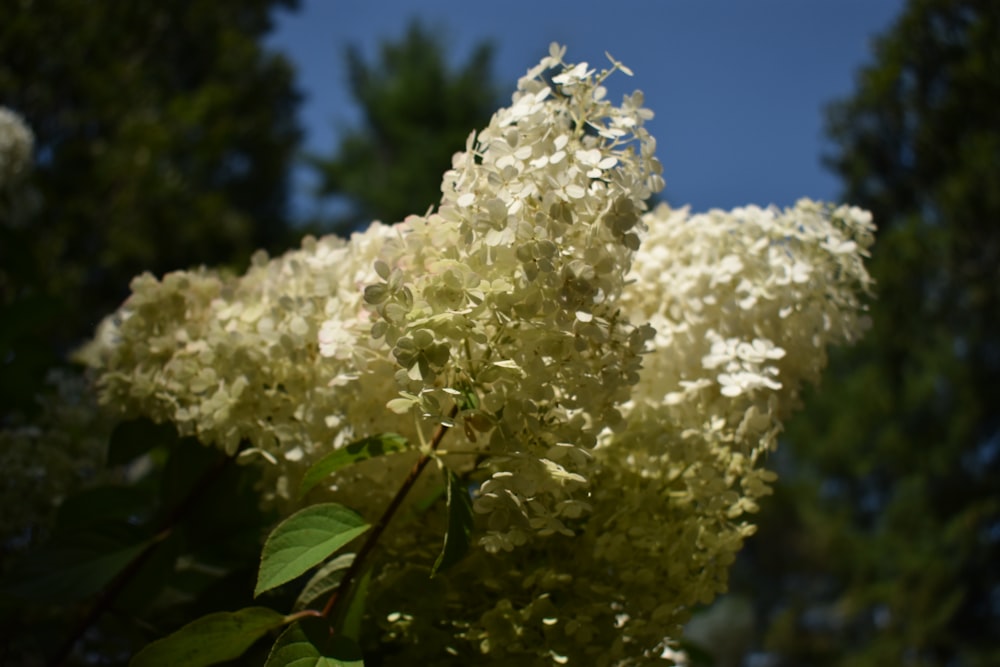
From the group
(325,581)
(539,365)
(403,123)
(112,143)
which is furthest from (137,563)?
(403,123)

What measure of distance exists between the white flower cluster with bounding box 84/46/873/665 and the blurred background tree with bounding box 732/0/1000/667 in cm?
565

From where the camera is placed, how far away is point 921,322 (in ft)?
20.9

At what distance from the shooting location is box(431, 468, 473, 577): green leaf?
1.32 ft

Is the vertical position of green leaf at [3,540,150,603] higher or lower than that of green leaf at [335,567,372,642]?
higher

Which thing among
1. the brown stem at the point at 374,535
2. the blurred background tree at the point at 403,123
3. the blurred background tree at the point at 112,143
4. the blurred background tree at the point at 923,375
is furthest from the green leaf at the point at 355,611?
the blurred background tree at the point at 403,123

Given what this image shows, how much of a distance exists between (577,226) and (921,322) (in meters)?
6.65

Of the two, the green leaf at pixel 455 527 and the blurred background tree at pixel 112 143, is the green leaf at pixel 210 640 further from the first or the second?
the blurred background tree at pixel 112 143

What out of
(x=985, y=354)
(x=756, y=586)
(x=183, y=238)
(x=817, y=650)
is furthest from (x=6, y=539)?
(x=756, y=586)

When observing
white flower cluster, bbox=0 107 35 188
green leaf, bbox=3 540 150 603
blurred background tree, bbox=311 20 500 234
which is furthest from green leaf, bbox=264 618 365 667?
blurred background tree, bbox=311 20 500 234

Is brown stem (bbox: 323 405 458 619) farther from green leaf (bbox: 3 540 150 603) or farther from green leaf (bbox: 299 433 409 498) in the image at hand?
green leaf (bbox: 3 540 150 603)

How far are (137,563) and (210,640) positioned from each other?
0.16 metres

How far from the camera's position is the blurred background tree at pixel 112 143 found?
1.03 metres

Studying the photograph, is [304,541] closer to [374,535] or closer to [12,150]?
[374,535]

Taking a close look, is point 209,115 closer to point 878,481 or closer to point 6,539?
point 6,539
